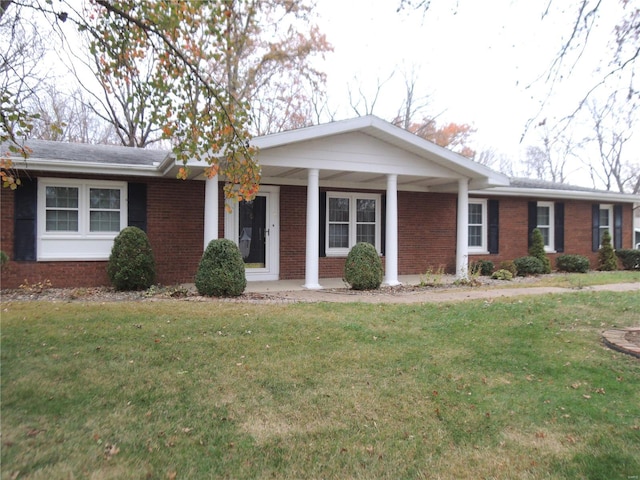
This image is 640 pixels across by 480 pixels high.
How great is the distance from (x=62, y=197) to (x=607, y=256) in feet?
54.1

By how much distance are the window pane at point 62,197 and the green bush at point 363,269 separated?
20.5 ft

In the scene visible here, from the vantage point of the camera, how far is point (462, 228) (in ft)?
38.8

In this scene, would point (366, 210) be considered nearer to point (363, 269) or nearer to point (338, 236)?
point (338, 236)

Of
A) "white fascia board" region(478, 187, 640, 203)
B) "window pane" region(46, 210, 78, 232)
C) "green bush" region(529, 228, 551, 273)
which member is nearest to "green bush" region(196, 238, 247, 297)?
"window pane" region(46, 210, 78, 232)

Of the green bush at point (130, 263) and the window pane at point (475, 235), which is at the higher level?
the window pane at point (475, 235)

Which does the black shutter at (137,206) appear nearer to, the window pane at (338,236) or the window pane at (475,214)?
the window pane at (338,236)

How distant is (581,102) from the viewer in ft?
19.7

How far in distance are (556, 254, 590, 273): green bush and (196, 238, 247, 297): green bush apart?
11.2m

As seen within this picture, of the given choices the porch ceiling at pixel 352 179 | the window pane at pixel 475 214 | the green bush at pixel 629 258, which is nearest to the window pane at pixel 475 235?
the window pane at pixel 475 214

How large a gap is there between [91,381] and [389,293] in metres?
6.26

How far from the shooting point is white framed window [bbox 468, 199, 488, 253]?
13.9 meters

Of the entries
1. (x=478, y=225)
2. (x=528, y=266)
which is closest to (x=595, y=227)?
(x=528, y=266)

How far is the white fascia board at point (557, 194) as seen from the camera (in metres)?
13.5

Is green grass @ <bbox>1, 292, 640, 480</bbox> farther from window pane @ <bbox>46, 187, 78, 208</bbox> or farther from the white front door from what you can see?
the white front door
